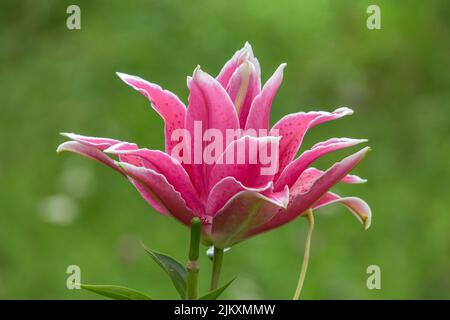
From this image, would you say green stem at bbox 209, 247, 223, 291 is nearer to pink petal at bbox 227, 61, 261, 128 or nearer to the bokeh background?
pink petal at bbox 227, 61, 261, 128

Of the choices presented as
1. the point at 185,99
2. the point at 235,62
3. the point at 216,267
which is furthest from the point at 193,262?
the point at 185,99

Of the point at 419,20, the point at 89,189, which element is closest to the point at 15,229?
the point at 89,189

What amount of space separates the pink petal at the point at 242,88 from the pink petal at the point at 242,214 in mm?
54

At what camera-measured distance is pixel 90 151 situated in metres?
0.48

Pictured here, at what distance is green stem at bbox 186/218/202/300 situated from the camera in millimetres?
454

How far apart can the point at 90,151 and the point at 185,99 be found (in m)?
1.44

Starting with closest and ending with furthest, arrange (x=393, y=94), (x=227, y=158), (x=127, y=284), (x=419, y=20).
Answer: (x=227, y=158) → (x=127, y=284) → (x=393, y=94) → (x=419, y=20)

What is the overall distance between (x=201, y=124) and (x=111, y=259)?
1.13m

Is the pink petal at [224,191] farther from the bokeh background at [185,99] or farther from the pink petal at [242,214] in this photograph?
the bokeh background at [185,99]

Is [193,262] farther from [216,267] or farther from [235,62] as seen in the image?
[235,62]

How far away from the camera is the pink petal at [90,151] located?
1.54 ft

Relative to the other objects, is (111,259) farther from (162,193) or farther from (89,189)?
(162,193)

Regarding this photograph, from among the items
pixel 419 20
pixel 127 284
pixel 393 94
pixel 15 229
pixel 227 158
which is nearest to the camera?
pixel 227 158
